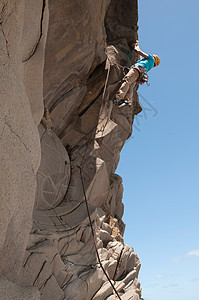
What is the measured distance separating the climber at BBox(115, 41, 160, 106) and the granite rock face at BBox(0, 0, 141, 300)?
0.24 metres

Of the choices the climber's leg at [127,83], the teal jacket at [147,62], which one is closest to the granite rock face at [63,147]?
the climber's leg at [127,83]

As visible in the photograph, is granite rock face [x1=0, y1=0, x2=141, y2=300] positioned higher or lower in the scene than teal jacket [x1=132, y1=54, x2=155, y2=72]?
lower

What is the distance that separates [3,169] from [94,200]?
611 cm

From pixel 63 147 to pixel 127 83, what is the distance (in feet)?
13.1

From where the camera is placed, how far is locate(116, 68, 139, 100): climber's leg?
435 inches

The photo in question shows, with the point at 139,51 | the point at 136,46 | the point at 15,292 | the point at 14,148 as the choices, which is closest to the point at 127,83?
the point at 139,51

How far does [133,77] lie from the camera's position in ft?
37.1

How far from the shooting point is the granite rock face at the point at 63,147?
322cm

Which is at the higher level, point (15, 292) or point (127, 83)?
point (127, 83)

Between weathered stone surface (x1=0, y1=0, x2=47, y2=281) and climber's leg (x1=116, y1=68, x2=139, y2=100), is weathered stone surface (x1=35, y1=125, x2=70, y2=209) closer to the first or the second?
weathered stone surface (x1=0, y1=0, x2=47, y2=281)

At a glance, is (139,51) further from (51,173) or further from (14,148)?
(14,148)

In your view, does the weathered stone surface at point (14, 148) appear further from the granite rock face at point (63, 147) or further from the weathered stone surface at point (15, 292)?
the weathered stone surface at point (15, 292)

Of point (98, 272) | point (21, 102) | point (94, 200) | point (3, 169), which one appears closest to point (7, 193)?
point (3, 169)

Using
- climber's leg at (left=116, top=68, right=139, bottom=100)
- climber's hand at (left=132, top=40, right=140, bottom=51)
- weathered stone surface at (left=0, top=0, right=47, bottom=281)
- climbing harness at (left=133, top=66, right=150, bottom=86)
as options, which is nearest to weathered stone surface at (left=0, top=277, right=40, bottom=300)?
weathered stone surface at (left=0, top=0, right=47, bottom=281)
